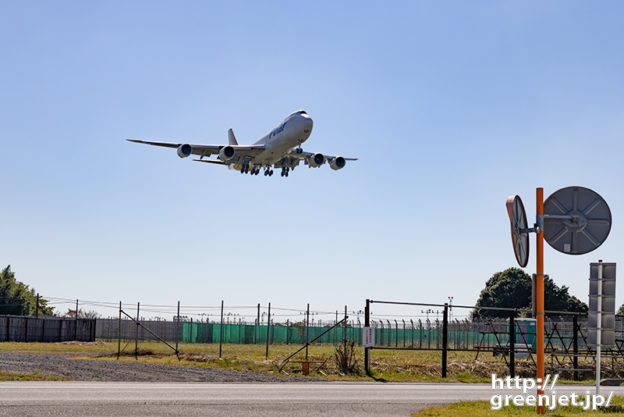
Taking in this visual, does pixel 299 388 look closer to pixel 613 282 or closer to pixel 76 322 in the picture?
pixel 613 282

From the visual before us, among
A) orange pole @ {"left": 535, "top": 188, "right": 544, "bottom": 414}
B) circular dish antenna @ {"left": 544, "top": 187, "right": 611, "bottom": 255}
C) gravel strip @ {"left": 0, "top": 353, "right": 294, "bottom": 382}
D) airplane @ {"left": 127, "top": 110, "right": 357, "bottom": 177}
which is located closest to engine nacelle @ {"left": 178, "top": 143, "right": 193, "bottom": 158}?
airplane @ {"left": 127, "top": 110, "right": 357, "bottom": 177}

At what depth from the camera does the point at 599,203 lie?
38.9 ft

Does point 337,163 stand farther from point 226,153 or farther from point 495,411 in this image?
point 495,411

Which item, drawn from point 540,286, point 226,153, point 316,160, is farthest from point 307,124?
point 540,286

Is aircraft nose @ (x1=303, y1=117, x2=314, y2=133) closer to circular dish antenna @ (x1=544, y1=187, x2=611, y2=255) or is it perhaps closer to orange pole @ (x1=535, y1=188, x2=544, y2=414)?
orange pole @ (x1=535, y1=188, x2=544, y2=414)

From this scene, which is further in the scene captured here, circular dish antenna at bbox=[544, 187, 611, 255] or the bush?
the bush

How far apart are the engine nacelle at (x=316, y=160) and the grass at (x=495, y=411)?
117 ft

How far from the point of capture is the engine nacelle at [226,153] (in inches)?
1874

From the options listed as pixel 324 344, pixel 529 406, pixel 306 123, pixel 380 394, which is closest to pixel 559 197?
pixel 529 406

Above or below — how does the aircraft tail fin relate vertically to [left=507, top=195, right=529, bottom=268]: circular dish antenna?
above

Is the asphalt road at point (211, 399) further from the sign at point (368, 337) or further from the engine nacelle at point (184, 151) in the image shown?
the engine nacelle at point (184, 151)

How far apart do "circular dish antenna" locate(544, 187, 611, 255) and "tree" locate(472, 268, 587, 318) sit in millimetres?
95312

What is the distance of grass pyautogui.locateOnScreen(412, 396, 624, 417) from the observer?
13.0 meters

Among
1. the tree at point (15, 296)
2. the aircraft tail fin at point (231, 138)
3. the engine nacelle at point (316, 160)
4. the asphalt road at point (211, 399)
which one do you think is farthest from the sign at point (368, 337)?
the tree at point (15, 296)
